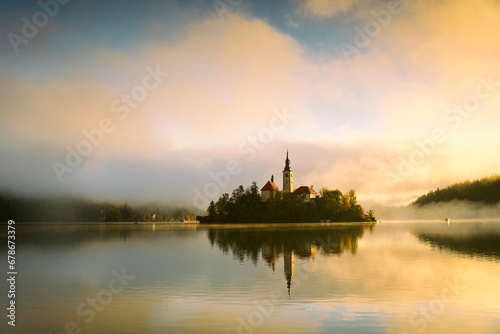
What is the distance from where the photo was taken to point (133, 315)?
18875mm

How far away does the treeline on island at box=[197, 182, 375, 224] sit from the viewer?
7096 inches

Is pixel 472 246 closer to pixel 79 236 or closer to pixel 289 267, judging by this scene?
pixel 289 267

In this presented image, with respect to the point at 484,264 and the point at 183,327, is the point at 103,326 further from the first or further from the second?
the point at 484,264

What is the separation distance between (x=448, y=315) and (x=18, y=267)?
35.2 m

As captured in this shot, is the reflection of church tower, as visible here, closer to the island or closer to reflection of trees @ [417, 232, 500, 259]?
reflection of trees @ [417, 232, 500, 259]

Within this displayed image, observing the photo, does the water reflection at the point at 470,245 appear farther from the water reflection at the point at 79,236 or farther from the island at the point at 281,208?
the island at the point at 281,208

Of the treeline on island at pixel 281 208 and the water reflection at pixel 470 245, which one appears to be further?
the treeline on island at pixel 281 208

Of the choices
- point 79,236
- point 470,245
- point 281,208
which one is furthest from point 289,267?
point 281,208

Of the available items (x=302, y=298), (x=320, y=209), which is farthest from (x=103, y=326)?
(x=320, y=209)

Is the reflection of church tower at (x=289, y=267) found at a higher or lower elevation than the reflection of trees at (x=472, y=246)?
higher

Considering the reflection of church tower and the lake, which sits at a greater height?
the reflection of church tower

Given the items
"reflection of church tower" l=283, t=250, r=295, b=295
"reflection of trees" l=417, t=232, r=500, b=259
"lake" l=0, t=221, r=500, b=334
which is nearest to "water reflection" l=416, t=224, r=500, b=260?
"reflection of trees" l=417, t=232, r=500, b=259

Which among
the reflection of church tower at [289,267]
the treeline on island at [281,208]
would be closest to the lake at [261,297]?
the reflection of church tower at [289,267]

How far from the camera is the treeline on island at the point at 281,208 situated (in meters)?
180
